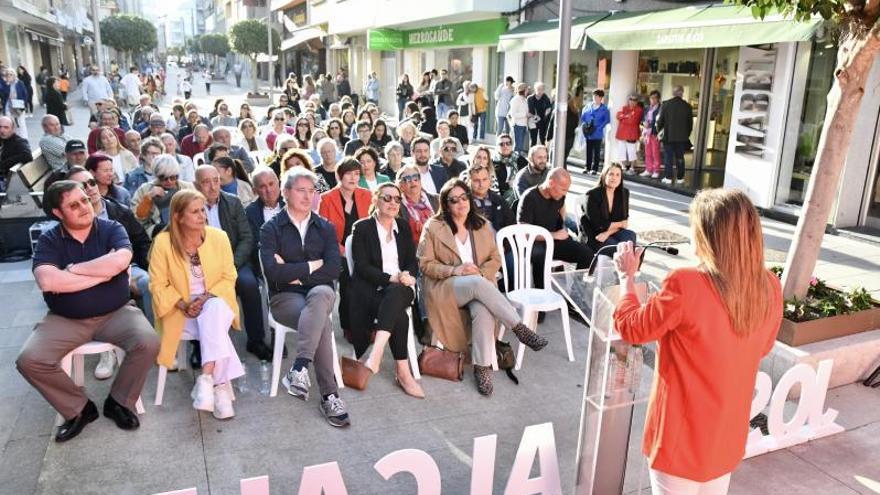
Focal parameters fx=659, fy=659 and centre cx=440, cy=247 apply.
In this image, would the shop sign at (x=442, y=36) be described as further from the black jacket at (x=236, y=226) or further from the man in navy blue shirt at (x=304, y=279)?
the man in navy blue shirt at (x=304, y=279)

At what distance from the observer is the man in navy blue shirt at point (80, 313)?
381 centimetres

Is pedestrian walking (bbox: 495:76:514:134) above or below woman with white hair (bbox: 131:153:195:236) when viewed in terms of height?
above

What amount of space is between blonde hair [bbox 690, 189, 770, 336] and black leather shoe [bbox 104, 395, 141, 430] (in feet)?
11.2

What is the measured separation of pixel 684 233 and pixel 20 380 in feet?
24.0

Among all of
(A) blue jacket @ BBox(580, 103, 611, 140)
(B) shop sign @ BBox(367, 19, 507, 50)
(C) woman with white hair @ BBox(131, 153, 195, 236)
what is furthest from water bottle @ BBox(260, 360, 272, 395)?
(B) shop sign @ BBox(367, 19, 507, 50)

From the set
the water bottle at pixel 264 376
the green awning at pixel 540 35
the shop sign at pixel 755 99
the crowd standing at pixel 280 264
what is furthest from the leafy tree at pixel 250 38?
the water bottle at pixel 264 376

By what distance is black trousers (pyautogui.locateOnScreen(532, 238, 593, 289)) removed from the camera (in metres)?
5.76

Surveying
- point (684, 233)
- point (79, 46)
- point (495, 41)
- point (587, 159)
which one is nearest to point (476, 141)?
point (495, 41)

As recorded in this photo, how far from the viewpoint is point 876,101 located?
826cm

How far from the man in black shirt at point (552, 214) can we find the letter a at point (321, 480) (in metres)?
3.54

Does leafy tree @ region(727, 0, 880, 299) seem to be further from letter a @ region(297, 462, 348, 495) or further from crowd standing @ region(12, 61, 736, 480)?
letter a @ region(297, 462, 348, 495)

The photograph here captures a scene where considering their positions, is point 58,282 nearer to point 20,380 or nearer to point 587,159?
point 20,380

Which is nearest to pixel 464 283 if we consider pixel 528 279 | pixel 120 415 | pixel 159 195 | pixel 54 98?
pixel 528 279

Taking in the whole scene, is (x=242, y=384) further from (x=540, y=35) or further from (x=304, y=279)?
(x=540, y=35)
